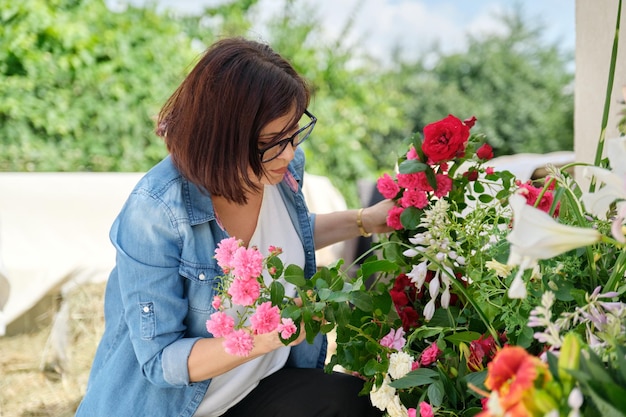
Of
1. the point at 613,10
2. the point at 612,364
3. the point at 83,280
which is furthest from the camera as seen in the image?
the point at 83,280

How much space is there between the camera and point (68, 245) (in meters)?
3.05

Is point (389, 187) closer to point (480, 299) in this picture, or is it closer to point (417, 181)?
point (417, 181)

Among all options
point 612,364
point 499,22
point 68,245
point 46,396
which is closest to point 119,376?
point 612,364

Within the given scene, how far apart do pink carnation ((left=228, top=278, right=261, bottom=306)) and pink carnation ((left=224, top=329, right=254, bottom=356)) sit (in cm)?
6

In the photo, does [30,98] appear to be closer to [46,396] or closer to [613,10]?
[46,396]

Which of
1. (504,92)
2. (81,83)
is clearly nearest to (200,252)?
(81,83)

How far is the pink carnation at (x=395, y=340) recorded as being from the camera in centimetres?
118

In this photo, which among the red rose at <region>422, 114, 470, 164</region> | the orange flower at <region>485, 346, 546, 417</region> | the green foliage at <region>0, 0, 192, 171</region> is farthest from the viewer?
the green foliage at <region>0, 0, 192, 171</region>

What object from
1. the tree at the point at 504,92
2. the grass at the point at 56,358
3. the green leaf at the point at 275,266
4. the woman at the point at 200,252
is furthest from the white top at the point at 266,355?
the tree at the point at 504,92

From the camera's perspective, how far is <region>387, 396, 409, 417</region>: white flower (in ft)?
3.68

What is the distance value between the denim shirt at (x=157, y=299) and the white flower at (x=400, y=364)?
13.1 inches

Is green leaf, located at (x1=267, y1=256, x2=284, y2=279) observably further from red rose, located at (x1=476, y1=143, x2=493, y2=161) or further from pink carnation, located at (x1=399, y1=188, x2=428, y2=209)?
red rose, located at (x1=476, y1=143, x2=493, y2=161)

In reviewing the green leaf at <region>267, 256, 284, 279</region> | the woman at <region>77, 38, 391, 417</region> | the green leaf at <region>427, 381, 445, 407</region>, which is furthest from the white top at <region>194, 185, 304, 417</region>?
the green leaf at <region>427, 381, 445, 407</region>

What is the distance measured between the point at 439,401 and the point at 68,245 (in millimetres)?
2363
